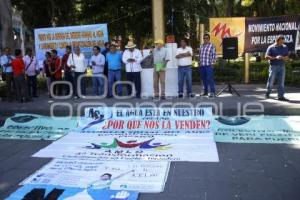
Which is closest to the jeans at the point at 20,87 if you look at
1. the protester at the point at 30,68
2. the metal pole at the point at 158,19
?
the protester at the point at 30,68

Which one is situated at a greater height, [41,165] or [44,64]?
[44,64]

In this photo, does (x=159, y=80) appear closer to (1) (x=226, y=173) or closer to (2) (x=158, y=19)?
(2) (x=158, y=19)

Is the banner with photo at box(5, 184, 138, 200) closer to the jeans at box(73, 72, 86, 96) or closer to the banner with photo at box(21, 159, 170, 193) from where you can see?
the banner with photo at box(21, 159, 170, 193)

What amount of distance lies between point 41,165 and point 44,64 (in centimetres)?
739

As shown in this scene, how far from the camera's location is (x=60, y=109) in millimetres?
11344

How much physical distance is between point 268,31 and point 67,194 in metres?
11.9

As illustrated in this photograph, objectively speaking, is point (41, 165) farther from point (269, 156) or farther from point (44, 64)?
point (44, 64)

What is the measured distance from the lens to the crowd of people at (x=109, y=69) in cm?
1227

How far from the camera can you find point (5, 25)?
629 inches

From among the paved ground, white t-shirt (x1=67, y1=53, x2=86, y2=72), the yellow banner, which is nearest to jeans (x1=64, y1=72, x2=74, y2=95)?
Answer: white t-shirt (x1=67, y1=53, x2=86, y2=72)

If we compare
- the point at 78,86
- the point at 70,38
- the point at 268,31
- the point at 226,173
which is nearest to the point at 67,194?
the point at 226,173

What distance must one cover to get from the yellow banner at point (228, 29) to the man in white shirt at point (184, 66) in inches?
152

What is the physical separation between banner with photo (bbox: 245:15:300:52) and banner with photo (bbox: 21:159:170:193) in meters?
10.0

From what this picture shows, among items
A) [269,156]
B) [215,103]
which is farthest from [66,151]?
[215,103]
